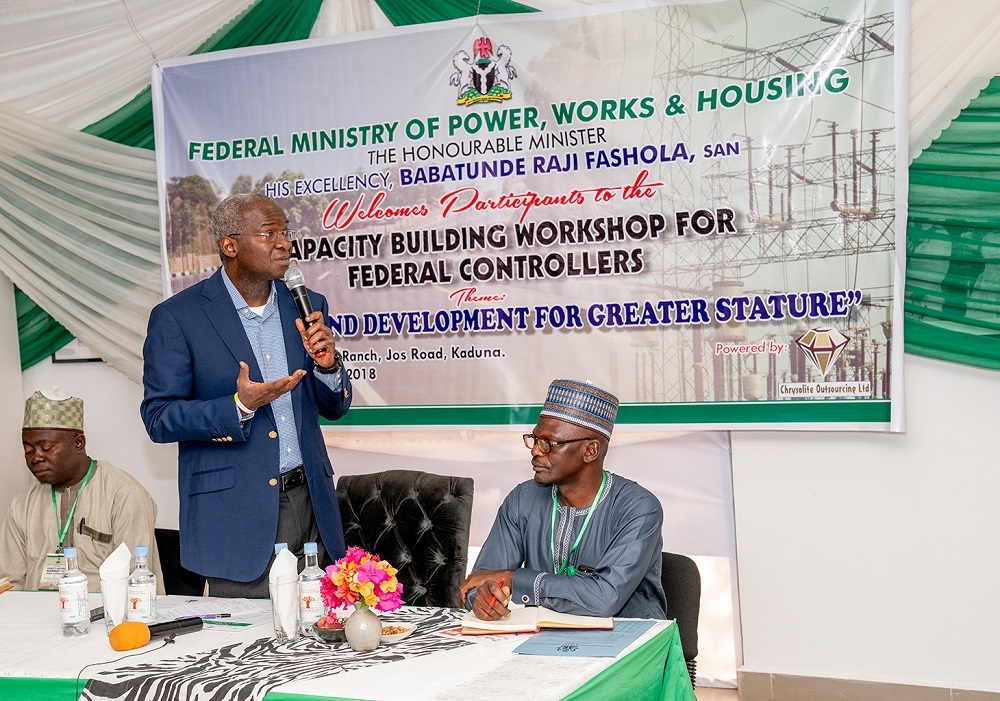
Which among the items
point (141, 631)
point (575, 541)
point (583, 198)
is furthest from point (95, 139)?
point (575, 541)

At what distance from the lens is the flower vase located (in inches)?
92.7

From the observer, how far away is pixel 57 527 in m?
4.00

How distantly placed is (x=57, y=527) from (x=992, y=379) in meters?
3.44

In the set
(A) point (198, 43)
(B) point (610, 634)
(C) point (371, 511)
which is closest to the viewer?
(B) point (610, 634)

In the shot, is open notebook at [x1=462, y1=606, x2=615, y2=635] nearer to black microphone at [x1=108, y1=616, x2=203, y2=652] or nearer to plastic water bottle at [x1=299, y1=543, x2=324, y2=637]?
plastic water bottle at [x1=299, y1=543, x2=324, y2=637]

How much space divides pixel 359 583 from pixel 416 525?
3.93 ft

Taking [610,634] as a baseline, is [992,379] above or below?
above

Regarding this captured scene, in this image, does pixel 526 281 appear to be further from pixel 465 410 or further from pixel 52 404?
pixel 52 404

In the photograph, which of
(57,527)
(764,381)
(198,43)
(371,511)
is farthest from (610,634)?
(198,43)

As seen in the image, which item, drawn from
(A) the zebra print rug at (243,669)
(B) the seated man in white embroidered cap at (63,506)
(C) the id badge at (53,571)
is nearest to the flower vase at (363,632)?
(A) the zebra print rug at (243,669)

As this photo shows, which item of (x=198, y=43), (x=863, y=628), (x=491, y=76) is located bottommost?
(x=863, y=628)

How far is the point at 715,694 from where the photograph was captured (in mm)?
4324

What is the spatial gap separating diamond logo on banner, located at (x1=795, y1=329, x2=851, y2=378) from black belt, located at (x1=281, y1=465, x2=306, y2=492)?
193cm

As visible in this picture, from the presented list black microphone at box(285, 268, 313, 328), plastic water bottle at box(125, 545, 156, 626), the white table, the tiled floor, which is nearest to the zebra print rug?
the white table
